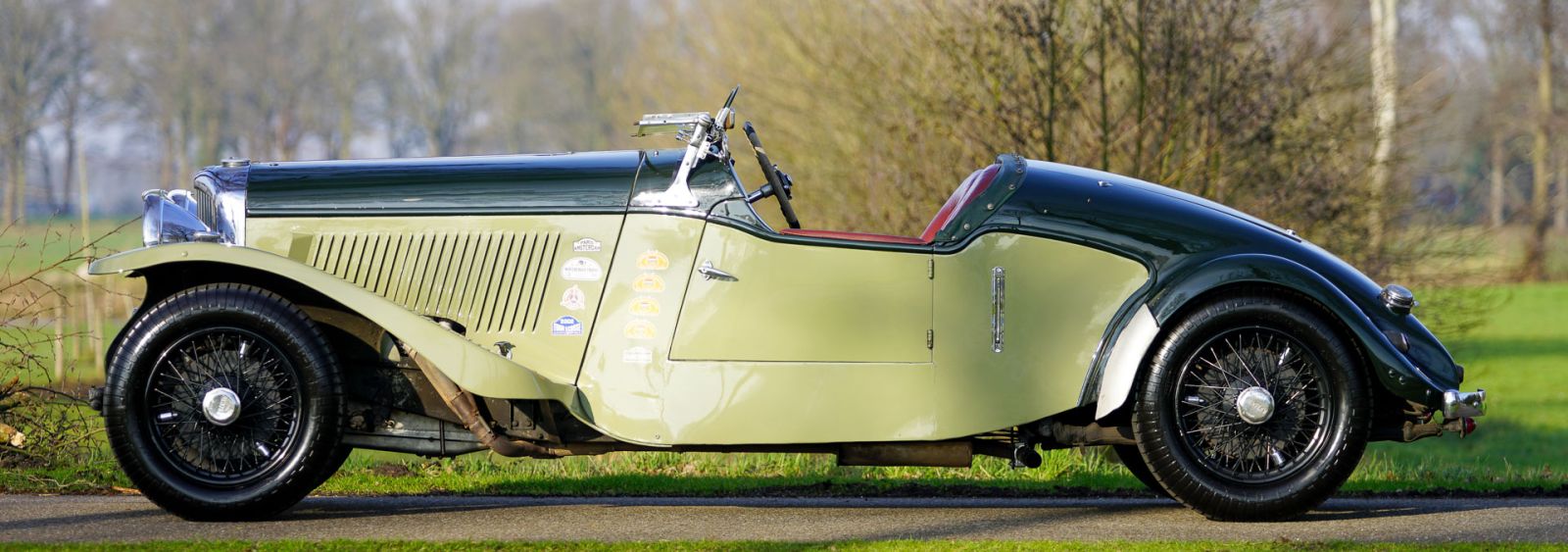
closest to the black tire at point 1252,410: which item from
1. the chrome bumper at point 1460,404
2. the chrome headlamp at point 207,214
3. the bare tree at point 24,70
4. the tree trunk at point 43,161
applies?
the chrome bumper at point 1460,404

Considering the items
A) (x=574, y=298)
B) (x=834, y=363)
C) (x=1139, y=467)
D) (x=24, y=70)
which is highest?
(x=24, y=70)

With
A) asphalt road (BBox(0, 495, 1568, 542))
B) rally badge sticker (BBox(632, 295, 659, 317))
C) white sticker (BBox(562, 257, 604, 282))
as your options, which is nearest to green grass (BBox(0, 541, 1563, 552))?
asphalt road (BBox(0, 495, 1568, 542))

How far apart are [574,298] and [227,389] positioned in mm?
1226

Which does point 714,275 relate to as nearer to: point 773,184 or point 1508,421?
point 773,184

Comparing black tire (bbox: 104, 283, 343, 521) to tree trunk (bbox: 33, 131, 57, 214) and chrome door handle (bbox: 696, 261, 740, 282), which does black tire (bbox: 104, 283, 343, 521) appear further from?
tree trunk (bbox: 33, 131, 57, 214)

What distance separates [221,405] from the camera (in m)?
5.12

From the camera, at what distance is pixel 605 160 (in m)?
5.37

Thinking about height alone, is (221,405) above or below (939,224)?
below

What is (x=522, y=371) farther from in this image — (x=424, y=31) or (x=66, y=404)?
(x=424, y=31)

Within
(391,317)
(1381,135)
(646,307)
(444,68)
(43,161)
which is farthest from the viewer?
(444,68)

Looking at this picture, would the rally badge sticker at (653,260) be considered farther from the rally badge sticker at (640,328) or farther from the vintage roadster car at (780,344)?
the rally badge sticker at (640,328)

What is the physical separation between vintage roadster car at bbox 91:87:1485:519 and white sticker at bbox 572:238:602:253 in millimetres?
12

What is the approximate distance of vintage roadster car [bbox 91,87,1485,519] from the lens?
5121 millimetres

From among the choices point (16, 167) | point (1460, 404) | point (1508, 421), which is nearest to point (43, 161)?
point (16, 167)
